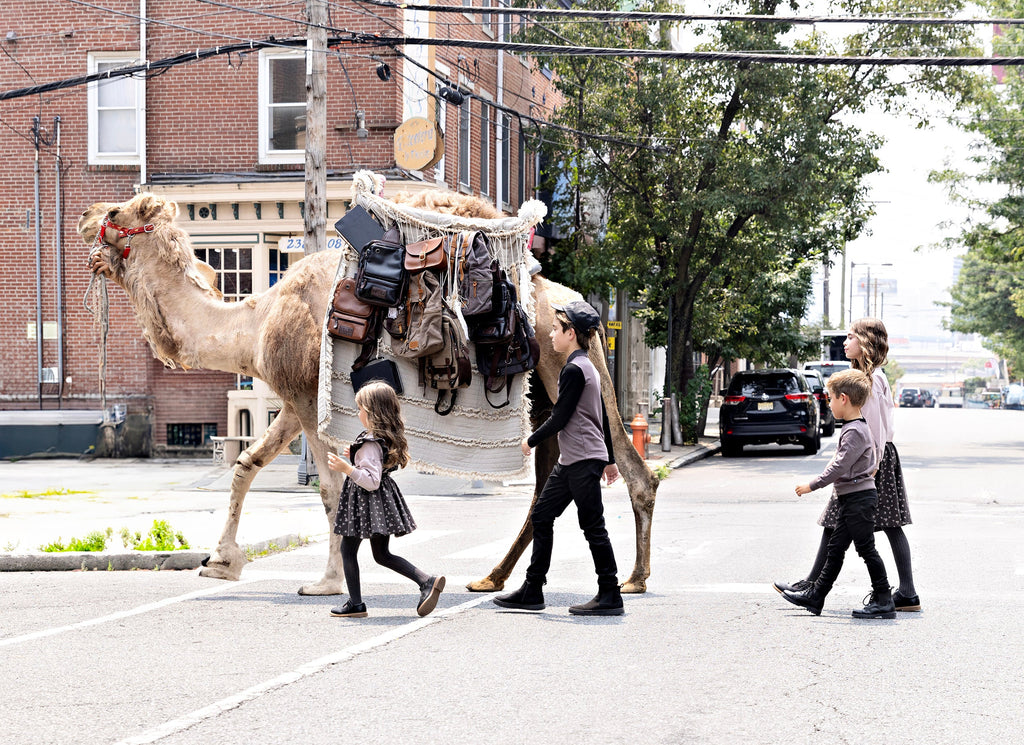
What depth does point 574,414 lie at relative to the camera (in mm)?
8195

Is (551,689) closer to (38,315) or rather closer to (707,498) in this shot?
(707,498)

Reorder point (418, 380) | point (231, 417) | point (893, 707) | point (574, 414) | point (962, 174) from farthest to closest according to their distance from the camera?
point (962, 174)
point (231, 417)
point (418, 380)
point (574, 414)
point (893, 707)

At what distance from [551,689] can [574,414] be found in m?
2.46

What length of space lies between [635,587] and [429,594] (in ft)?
5.86

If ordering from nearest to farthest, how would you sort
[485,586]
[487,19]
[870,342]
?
[870,342]
[485,586]
[487,19]

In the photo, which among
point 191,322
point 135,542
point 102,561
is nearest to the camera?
point 191,322

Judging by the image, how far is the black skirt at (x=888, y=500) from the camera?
829 cm

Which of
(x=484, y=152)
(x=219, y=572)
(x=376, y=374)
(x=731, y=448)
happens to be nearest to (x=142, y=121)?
(x=484, y=152)

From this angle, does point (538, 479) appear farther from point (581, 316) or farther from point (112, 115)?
point (112, 115)

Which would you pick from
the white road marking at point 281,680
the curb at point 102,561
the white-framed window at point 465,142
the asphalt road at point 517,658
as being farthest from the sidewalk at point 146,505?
the white-framed window at point 465,142

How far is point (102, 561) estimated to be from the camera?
35.1 ft

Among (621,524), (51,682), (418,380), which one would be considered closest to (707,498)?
(621,524)

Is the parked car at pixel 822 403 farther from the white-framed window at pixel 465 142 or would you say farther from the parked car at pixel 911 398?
the parked car at pixel 911 398

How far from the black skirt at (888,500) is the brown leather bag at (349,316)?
10.5ft
